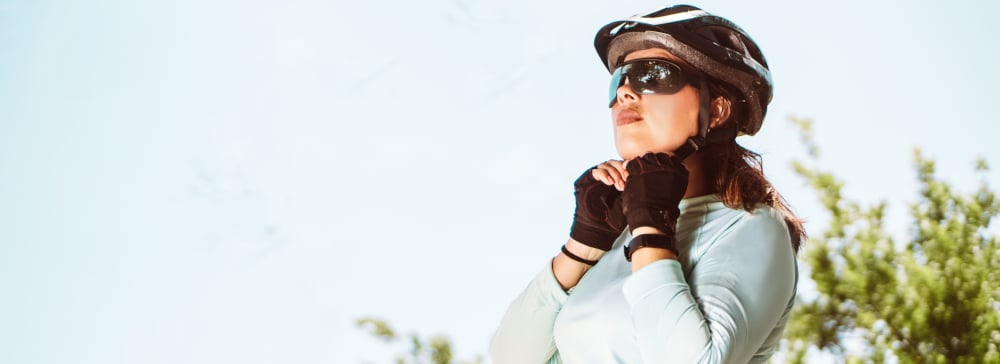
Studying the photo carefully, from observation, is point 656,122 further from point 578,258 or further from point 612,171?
point 578,258

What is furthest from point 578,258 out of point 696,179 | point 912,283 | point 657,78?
point 912,283

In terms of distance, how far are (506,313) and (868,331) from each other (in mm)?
6571

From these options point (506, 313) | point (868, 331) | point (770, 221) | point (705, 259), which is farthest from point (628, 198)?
point (868, 331)

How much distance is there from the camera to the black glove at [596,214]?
6.46 feet

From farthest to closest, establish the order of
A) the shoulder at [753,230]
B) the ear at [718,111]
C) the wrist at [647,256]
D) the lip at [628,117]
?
the ear at [718,111] < the lip at [628,117] < the shoulder at [753,230] < the wrist at [647,256]

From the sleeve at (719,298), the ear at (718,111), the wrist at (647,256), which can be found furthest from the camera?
the ear at (718,111)

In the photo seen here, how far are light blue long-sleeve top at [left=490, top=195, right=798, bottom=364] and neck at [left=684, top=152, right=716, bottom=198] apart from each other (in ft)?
0.20

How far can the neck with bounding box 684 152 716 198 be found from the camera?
81.6 inches

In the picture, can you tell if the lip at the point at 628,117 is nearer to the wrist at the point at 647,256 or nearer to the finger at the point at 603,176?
the finger at the point at 603,176

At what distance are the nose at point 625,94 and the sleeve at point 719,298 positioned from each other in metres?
0.36

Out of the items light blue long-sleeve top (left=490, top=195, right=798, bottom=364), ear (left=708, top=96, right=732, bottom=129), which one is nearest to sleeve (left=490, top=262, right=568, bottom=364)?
light blue long-sleeve top (left=490, top=195, right=798, bottom=364)

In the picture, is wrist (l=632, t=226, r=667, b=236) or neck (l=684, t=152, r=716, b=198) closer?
wrist (l=632, t=226, r=667, b=236)

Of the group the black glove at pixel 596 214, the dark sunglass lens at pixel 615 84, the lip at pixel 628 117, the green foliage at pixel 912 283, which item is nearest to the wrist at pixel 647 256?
the black glove at pixel 596 214

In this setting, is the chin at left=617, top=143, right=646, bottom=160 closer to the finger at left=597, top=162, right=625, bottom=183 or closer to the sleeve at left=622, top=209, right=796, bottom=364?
the finger at left=597, top=162, right=625, bottom=183
